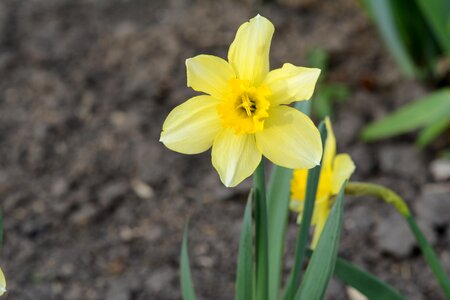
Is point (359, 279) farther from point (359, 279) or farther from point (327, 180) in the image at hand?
point (327, 180)

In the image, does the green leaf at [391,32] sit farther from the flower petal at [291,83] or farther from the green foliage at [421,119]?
the flower petal at [291,83]

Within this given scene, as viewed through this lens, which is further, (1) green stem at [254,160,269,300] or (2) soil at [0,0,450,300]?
(2) soil at [0,0,450,300]

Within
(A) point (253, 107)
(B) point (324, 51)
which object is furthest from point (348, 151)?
(A) point (253, 107)

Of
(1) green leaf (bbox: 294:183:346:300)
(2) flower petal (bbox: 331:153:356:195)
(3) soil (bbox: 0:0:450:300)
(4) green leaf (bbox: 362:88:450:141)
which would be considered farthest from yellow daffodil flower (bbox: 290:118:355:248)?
(4) green leaf (bbox: 362:88:450:141)

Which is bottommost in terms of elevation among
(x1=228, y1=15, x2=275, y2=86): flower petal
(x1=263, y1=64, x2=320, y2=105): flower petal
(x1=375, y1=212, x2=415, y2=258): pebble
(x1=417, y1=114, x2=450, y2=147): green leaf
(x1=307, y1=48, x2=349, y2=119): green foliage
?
(x1=375, y1=212, x2=415, y2=258): pebble

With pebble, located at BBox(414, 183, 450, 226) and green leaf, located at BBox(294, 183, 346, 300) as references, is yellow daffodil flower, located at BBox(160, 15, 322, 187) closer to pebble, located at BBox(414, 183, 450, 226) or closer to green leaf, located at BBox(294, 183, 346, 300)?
green leaf, located at BBox(294, 183, 346, 300)
